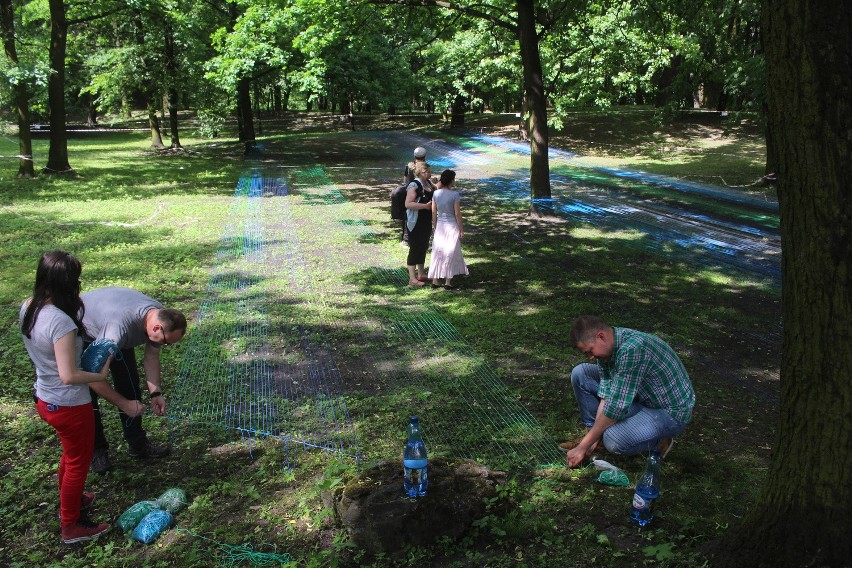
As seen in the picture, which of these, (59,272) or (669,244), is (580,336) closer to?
(59,272)

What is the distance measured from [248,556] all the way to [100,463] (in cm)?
143

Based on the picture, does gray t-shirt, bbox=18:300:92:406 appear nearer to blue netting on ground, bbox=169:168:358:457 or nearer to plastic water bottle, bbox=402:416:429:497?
blue netting on ground, bbox=169:168:358:457

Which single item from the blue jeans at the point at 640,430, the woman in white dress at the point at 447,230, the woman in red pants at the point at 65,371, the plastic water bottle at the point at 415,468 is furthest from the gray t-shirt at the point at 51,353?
the woman in white dress at the point at 447,230

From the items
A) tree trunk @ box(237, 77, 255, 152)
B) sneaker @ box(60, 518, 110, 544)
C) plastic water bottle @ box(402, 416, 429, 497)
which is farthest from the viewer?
tree trunk @ box(237, 77, 255, 152)

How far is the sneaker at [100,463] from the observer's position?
13.3ft

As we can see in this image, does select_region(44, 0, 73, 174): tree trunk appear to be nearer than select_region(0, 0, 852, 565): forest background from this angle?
No

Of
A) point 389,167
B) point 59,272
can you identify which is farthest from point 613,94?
point 59,272

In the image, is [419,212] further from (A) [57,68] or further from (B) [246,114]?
(B) [246,114]

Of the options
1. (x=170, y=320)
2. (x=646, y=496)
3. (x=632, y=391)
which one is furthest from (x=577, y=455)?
(x=170, y=320)

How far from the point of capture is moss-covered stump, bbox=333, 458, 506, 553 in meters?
3.24

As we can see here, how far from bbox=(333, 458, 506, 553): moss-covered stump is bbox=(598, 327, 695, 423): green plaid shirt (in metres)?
0.87

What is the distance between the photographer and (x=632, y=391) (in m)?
3.76

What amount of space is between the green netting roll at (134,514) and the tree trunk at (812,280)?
3.01 metres

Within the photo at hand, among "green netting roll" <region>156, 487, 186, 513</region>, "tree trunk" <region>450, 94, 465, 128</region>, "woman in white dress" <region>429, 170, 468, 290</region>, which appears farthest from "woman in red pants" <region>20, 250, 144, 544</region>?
"tree trunk" <region>450, 94, 465, 128</region>
